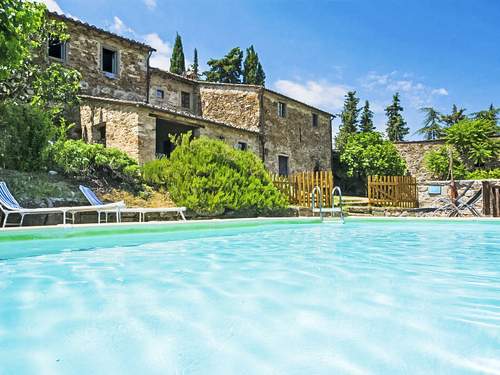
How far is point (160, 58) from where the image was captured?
30.7m

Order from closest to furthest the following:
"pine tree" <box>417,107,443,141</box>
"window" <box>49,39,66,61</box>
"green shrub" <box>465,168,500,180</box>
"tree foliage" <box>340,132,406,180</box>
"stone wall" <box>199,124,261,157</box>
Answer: "window" <box>49,39,66,61</box>, "stone wall" <box>199,124,261,157</box>, "green shrub" <box>465,168,500,180</box>, "tree foliage" <box>340,132,406,180</box>, "pine tree" <box>417,107,443,141</box>

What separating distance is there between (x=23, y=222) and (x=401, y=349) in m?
6.90

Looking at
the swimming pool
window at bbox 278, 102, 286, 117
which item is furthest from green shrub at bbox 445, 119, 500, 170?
the swimming pool

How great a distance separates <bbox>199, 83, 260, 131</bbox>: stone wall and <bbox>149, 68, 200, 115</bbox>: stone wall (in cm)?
45

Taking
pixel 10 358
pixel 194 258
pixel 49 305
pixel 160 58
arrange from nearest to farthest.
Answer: pixel 10 358 → pixel 49 305 → pixel 194 258 → pixel 160 58

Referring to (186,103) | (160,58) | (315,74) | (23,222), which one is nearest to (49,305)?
(23,222)

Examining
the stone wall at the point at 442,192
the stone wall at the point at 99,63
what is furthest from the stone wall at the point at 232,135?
the stone wall at the point at 442,192

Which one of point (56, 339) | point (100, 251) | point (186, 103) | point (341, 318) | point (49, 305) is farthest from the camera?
point (186, 103)

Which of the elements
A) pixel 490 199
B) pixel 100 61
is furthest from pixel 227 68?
Answer: pixel 490 199

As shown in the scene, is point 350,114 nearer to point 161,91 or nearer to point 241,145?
point 241,145

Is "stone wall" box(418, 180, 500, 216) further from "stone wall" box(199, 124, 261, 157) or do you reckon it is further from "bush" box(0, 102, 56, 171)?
"bush" box(0, 102, 56, 171)

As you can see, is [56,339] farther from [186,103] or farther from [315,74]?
[315,74]

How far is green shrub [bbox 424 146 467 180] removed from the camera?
2014cm

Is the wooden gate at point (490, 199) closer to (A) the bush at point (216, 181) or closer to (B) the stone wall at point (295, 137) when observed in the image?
(A) the bush at point (216, 181)
